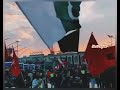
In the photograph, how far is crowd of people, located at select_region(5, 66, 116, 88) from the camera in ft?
24.9

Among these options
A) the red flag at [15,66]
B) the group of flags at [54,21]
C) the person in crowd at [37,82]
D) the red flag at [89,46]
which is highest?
the group of flags at [54,21]

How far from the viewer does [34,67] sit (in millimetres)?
7621

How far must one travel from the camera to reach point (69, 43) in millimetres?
7633

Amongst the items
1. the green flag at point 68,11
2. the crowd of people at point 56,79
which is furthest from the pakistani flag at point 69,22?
the crowd of people at point 56,79

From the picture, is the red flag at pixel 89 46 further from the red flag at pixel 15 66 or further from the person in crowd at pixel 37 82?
the red flag at pixel 15 66

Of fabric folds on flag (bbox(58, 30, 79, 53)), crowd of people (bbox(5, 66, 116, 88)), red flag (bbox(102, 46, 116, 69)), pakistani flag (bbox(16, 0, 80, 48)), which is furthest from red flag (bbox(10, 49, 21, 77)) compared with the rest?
red flag (bbox(102, 46, 116, 69))

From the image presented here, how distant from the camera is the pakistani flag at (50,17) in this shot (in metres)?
7.60

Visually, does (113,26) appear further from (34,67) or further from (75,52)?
(34,67)

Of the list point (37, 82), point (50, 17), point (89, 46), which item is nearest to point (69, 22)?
point (50, 17)

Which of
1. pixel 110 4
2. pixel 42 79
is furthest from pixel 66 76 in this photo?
pixel 110 4

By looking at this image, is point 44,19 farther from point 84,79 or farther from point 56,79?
point 84,79

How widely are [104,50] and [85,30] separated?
1.41ft

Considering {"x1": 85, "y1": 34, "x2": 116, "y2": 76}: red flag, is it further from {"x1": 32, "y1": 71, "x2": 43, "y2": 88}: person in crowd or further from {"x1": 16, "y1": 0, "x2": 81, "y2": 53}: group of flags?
{"x1": 32, "y1": 71, "x2": 43, "y2": 88}: person in crowd

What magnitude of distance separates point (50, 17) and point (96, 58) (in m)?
0.96
